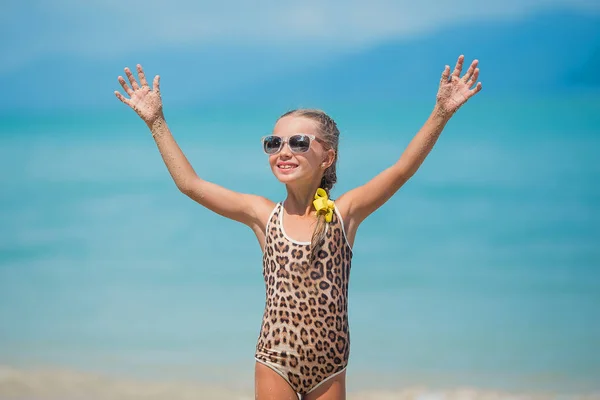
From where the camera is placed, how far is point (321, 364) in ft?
14.1

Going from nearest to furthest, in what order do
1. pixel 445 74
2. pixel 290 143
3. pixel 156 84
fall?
pixel 445 74 < pixel 290 143 < pixel 156 84

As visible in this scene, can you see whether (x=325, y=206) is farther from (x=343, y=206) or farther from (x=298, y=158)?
(x=298, y=158)

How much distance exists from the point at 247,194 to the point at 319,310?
80 cm

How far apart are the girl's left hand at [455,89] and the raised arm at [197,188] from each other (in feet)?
3.55

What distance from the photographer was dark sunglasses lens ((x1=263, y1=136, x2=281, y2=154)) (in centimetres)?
455

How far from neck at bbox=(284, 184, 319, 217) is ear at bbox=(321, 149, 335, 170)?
0.45ft

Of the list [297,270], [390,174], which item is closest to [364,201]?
[390,174]

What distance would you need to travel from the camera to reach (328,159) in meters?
4.69

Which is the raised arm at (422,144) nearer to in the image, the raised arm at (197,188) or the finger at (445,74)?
the finger at (445,74)

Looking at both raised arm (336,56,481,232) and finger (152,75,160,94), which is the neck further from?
finger (152,75,160,94)

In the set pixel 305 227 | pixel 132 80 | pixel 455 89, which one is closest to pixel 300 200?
pixel 305 227

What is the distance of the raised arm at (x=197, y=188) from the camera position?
4605mm

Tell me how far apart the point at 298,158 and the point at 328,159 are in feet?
0.80

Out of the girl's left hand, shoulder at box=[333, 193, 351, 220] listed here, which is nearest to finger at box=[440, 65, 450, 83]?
the girl's left hand
